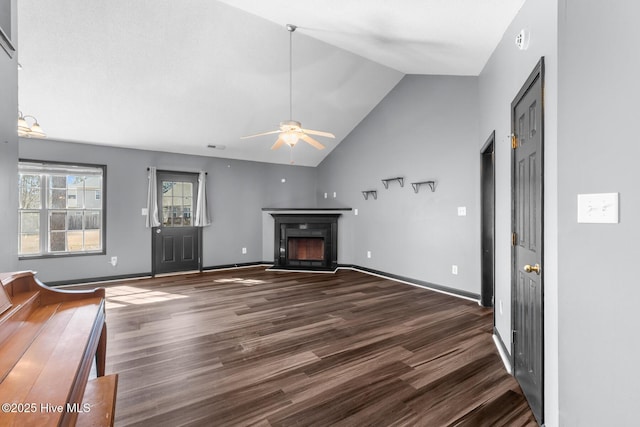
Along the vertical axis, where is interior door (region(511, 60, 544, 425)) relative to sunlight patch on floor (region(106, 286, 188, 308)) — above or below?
above

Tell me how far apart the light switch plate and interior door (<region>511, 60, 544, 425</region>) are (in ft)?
1.19

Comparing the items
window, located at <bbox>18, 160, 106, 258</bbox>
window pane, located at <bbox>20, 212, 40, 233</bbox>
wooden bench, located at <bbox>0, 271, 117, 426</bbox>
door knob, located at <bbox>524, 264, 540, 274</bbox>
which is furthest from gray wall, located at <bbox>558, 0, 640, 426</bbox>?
window pane, located at <bbox>20, 212, 40, 233</bbox>

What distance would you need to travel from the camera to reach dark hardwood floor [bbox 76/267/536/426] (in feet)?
5.75

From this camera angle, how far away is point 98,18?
3.04m

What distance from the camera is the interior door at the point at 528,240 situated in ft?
5.48

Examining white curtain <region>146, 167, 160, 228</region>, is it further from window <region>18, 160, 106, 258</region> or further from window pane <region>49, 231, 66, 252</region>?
window pane <region>49, 231, 66, 252</region>

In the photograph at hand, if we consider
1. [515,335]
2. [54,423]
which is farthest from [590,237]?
[54,423]

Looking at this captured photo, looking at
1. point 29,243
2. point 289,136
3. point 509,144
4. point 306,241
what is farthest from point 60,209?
point 509,144

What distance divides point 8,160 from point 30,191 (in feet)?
13.2

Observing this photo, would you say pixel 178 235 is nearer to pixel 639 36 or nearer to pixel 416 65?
pixel 416 65

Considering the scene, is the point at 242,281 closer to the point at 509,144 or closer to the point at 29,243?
the point at 29,243

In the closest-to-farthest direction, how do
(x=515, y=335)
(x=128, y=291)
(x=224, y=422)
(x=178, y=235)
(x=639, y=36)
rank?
(x=639, y=36) → (x=224, y=422) → (x=515, y=335) → (x=128, y=291) → (x=178, y=235)

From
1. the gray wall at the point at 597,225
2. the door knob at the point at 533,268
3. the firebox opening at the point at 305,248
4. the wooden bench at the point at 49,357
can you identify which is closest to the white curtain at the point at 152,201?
the firebox opening at the point at 305,248

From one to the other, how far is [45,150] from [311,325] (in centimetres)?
508
